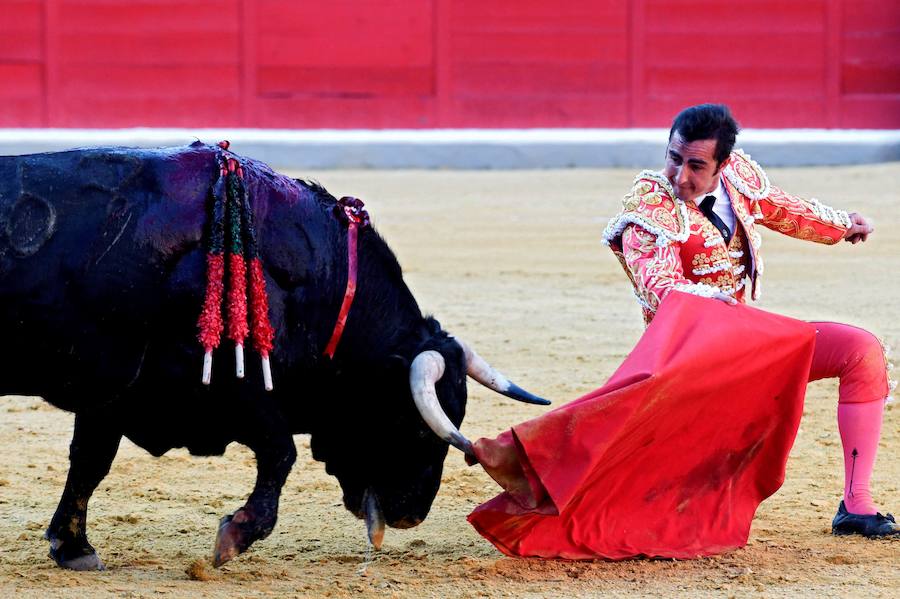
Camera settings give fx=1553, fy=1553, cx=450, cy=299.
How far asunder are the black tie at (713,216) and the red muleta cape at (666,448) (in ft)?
0.58

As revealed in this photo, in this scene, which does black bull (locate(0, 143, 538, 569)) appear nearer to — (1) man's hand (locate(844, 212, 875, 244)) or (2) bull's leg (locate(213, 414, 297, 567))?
(2) bull's leg (locate(213, 414, 297, 567))

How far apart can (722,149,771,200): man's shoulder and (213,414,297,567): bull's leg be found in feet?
3.67

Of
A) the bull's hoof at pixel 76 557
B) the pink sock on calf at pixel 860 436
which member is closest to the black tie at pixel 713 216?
→ the pink sock on calf at pixel 860 436

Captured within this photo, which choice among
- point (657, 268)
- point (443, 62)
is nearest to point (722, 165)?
point (657, 268)

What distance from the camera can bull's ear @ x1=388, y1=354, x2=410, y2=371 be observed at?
334 centimetres

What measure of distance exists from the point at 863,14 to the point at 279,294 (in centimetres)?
925

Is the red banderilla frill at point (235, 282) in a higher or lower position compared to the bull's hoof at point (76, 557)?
higher

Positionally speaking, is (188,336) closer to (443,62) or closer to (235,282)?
(235,282)

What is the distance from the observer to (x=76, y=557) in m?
3.37

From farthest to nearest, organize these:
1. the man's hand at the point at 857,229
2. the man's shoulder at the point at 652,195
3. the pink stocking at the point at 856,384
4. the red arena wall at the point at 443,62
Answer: the red arena wall at the point at 443,62, the man's hand at the point at 857,229, the pink stocking at the point at 856,384, the man's shoulder at the point at 652,195

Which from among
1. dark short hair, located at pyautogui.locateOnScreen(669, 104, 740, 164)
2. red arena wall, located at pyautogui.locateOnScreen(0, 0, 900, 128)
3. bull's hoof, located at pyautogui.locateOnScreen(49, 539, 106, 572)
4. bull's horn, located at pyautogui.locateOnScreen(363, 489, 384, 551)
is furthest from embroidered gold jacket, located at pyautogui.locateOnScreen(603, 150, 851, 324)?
red arena wall, located at pyautogui.locateOnScreen(0, 0, 900, 128)

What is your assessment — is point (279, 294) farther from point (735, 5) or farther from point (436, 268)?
point (735, 5)

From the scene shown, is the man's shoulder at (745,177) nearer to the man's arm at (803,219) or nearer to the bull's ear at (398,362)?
the man's arm at (803,219)

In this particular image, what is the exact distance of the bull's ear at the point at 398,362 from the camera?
11.0ft
